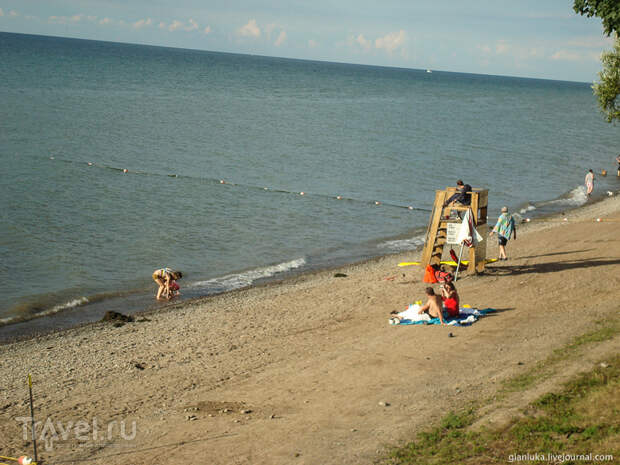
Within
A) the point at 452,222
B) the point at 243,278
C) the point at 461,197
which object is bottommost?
the point at 243,278

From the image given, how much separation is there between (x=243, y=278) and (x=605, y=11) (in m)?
12.7

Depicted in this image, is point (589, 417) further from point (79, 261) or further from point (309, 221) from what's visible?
point (309, 221)

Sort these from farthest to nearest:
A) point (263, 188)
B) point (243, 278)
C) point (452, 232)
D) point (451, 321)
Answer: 1. point (263, 188)
2. point (243, 278)
3. point (452, 232)
4. point (451, 321)

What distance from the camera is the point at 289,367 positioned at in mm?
11891

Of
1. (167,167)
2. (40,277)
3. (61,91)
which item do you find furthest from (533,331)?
(61,91)

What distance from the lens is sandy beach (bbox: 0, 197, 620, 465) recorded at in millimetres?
8836

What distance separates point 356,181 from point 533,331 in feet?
88.4

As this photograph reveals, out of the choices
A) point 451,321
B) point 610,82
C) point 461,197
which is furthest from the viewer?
point 610,82

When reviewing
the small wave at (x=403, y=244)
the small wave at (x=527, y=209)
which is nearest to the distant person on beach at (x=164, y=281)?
the small wave at (x=403, y=244)

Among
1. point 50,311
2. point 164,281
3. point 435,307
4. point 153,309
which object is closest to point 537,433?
point 435,307

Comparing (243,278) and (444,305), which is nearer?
(444,305)

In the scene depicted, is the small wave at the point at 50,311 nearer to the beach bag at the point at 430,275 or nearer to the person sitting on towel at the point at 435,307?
the beach bag at the point at 430,275

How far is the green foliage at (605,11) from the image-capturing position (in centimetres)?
1285

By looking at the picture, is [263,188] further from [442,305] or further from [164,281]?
[442,305]
